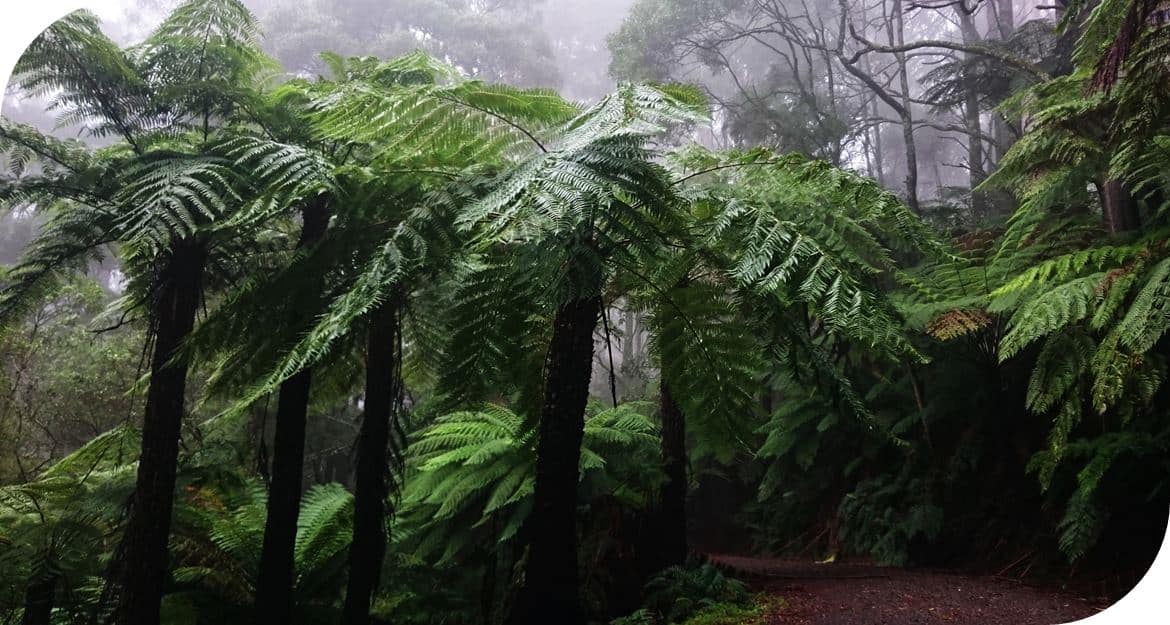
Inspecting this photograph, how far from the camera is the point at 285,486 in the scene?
2246 millimetres

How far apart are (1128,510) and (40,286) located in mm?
3719

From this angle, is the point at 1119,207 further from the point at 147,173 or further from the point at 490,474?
the point at 147,173

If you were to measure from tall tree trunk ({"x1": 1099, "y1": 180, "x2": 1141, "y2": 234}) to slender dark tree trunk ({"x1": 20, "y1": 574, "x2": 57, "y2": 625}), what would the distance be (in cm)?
414

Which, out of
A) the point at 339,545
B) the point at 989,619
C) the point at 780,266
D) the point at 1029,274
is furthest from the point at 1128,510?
the point at 339,545

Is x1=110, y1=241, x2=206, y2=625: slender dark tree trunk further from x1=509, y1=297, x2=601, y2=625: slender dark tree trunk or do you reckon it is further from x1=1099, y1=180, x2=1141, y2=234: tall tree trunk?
x1=1099, y1=180, x2=1141, y2=234: tall tree trunk

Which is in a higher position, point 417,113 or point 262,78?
point 262,78

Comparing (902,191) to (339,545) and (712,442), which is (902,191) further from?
(339,545)

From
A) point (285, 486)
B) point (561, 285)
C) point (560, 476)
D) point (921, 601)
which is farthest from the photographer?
point (285, 486)

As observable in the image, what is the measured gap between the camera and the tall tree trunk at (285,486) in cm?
225

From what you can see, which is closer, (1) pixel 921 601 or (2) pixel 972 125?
(1) pixel 921 601

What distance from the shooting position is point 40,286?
6.90ft

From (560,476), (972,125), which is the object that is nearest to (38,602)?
(560,476)

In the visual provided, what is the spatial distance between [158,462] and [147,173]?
3.30ft

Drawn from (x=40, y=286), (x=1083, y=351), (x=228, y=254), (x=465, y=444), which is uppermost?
(x=228, y=254)
